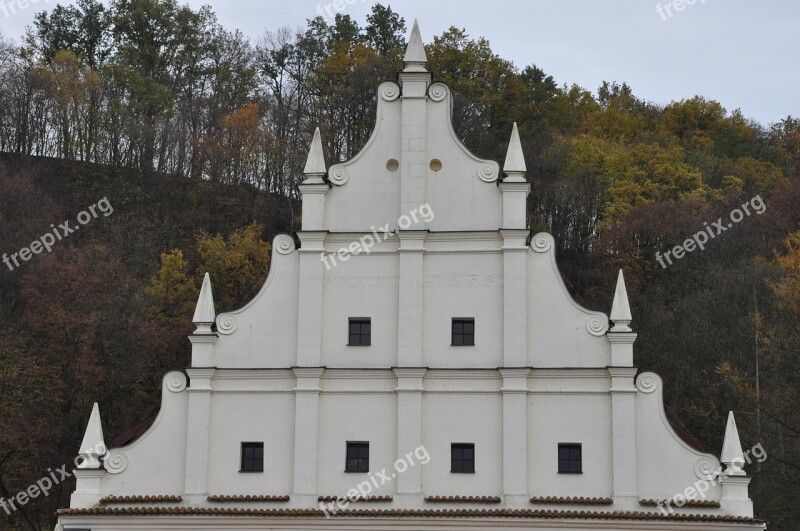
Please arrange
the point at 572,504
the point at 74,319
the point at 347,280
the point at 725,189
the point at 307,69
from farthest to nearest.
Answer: the point at 307,69, the point at 725,189, the point at 74,319, the point at 347,280, the point at 572,504

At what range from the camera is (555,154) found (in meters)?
64.2

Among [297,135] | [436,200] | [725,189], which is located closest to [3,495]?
[436,200]

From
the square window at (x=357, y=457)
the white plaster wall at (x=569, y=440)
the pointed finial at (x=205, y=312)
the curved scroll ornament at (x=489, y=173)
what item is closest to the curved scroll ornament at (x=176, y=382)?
the pointed finial at (x=205, y=312)

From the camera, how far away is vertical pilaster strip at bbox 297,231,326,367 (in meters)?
29.6

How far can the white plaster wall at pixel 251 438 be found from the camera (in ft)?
95.5

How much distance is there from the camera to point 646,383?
2889cm

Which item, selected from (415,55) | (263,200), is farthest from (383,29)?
(415,55)

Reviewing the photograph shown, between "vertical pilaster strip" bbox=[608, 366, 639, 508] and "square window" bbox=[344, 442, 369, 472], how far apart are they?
5399 mm

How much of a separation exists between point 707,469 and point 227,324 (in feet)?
36.3

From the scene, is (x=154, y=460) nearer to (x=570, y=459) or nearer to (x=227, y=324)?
(x=227, y=324)

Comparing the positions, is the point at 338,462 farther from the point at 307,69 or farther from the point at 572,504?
the point at 307,69

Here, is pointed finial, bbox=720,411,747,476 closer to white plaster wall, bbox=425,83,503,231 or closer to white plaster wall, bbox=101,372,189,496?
white plaster wall, bbox=425,83,503,231

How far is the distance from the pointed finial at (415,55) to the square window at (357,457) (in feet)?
29.3

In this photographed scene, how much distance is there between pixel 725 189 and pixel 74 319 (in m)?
31.4
